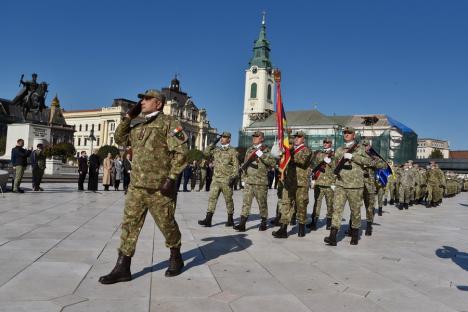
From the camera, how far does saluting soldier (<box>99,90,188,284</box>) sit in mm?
4793

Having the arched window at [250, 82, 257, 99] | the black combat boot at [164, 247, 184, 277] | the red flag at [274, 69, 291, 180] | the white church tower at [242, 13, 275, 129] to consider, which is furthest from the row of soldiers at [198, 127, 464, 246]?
the arched window at [250, 82, 257, 99]

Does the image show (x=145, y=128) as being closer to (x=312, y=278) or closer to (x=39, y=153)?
(x=312, y=278)

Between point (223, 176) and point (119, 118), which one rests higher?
point (119, 118)

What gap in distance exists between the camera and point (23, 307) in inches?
144

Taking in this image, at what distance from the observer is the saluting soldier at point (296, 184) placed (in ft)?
27.2

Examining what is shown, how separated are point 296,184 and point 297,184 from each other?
27 millimetres

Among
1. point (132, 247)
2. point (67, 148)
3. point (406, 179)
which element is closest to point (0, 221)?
point (132, 247)

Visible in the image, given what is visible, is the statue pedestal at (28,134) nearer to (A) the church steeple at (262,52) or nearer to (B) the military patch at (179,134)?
(B) the military patch at (179,134)

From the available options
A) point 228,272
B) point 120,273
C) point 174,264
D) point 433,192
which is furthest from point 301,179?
point 433,192

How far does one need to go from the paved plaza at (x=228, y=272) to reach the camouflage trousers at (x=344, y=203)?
443 millimetres

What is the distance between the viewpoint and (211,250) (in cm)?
663

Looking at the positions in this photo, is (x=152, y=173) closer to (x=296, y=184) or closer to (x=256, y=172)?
(x=296, y=184)

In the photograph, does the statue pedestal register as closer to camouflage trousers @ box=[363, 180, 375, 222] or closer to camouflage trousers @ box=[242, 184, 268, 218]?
camouflage trousers @ box=[242, 184, 268, 218]

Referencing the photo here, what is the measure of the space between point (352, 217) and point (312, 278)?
126 inches
